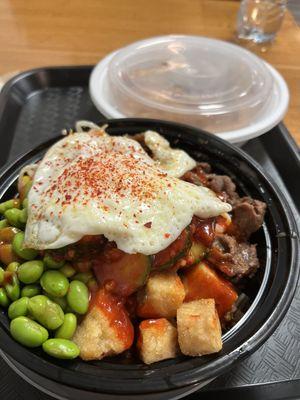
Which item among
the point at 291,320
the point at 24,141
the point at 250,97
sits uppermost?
the point at 250,97

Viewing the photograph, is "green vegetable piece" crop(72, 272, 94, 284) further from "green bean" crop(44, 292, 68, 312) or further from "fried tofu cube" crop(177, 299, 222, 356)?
"fried tofu cube" crop(177, 299, 222, 356)

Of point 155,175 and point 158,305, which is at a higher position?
point 155,175

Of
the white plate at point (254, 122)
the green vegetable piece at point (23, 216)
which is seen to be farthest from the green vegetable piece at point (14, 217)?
the white plate at point (254, 122)

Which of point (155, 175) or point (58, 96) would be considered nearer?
point (155, 175)

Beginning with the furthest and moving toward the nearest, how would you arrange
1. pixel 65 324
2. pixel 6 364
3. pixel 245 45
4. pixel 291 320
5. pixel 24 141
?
pixel 245 45, pixel 24 141, pixel 291 320, pixel 6 364, pixel 65 324

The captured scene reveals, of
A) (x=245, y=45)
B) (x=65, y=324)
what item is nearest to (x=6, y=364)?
(x=65, y=324)

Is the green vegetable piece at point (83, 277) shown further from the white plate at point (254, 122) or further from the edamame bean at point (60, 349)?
the white plate at point (254, 122)

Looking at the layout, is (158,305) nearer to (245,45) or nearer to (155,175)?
(155,175)
